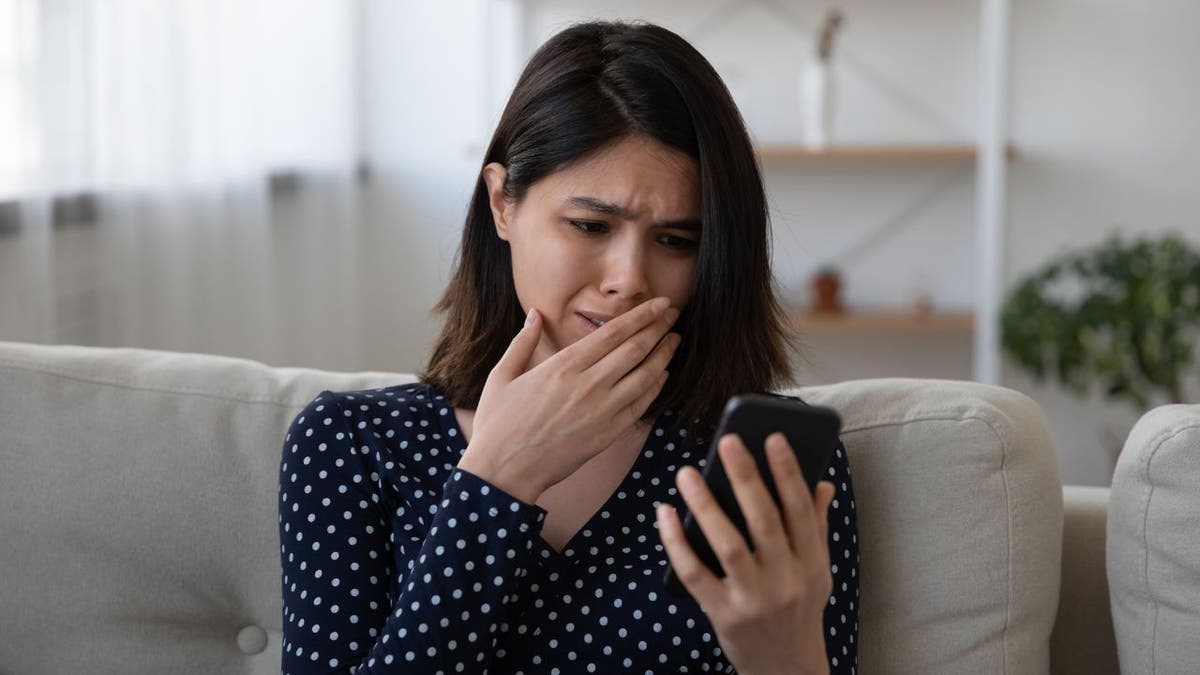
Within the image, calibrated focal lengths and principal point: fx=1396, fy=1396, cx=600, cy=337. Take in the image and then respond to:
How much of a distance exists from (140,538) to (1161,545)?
0.96 meters

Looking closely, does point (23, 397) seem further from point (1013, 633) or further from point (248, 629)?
point (1013, 633)

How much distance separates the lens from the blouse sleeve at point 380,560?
3.61ft

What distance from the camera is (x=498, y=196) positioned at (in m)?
1.35

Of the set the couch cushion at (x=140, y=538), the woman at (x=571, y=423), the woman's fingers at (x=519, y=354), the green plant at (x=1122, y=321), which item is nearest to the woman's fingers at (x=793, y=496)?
the woman at (x=571, y=423)

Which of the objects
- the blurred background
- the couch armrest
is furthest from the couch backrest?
the blurred background

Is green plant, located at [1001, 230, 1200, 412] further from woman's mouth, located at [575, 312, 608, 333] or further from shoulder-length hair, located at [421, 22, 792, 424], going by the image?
woman's mouth, located at [575, 312, 608, 333]

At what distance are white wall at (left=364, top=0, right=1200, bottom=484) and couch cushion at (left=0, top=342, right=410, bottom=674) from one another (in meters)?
2.31

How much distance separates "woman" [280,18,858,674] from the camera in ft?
3.69

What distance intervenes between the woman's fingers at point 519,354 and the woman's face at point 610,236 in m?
0.05

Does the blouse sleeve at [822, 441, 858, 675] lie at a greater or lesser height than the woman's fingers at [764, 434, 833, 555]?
lesser

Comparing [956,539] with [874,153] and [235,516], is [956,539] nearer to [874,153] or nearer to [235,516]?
[235,516]

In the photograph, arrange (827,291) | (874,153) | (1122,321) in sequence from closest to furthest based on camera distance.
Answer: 1. (1122,321)
2. (874,153)
3. (827,291)

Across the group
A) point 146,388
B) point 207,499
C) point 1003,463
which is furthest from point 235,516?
point 1003,463

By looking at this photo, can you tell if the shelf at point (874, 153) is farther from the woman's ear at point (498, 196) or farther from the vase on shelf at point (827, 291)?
the woman's ear at point (498, 196)
